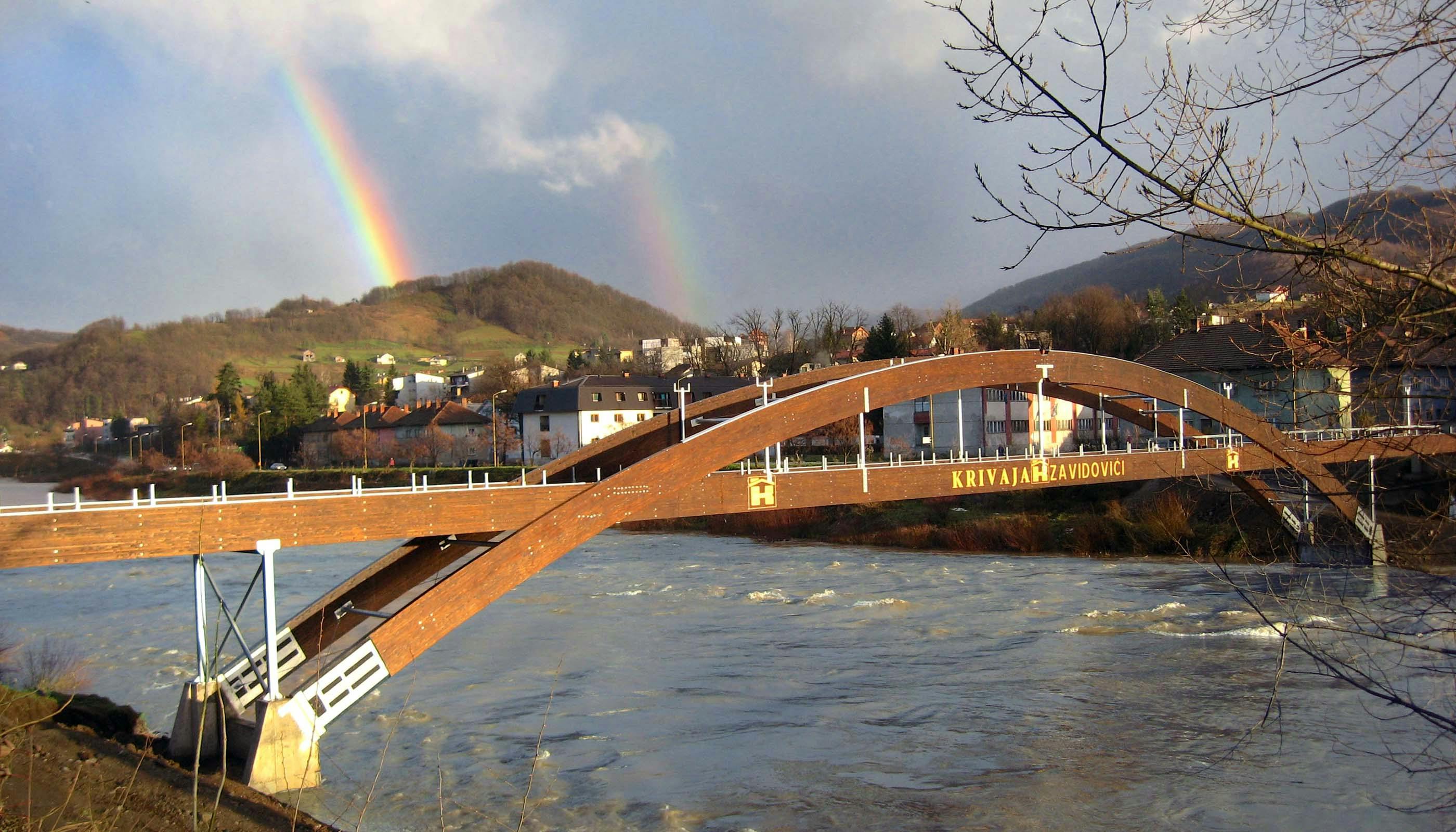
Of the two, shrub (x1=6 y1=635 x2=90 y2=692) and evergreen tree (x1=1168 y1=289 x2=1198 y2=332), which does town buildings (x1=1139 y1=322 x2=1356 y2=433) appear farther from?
evergreen tree (x1=1168 y1=289 x2=1198 y2=332)

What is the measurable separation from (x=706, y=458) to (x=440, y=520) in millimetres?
4508

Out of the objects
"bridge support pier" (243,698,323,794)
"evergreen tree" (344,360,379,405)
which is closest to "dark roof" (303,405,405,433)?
"evergreen tree" (344,360,379,405)

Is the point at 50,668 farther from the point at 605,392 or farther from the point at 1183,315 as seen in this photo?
the point at 1183,315

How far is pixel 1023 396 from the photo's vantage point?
4809 centimetres

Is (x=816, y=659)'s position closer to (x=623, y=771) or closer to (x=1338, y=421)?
(x=623, y=771)

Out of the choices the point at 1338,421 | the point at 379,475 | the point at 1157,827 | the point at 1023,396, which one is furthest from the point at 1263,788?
the point at 379,475

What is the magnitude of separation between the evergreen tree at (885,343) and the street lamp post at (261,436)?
132 ft

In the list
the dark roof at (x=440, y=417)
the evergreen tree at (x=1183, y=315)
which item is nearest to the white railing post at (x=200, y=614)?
the evergreen tree at (x=1183, y=315)

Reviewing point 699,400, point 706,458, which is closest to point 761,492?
point 706,458

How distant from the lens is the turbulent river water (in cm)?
1127

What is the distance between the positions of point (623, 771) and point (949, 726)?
465cm

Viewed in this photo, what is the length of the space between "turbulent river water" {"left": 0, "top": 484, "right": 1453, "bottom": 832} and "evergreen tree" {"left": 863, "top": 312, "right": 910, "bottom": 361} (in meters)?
33.6

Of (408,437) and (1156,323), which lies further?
(408,437)

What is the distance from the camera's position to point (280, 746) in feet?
37.2
